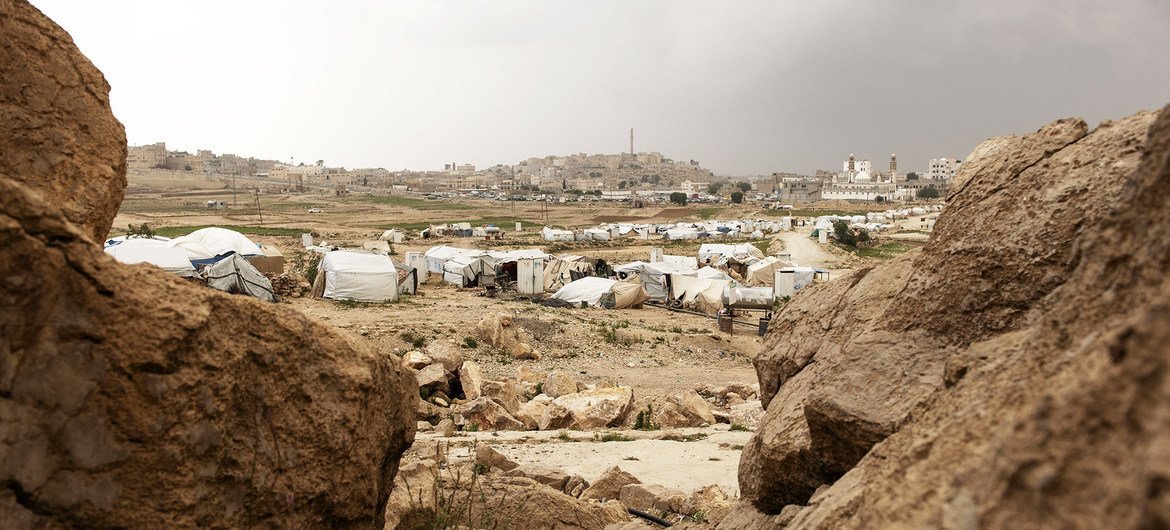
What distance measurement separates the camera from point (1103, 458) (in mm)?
1490

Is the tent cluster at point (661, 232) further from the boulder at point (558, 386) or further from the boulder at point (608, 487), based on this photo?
the boulder at point (608, 487)

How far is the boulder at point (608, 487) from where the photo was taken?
7473 mm

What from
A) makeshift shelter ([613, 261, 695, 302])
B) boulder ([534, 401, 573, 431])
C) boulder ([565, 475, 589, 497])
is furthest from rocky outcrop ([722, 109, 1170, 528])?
makeshift shelter ([613, 261, 695, 302])

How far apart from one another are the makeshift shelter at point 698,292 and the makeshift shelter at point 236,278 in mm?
13723

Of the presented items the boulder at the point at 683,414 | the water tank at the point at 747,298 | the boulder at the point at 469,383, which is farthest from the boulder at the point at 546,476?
the water tank at the point at 747,298

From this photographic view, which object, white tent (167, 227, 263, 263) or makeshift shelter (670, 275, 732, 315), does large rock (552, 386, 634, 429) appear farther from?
white tent (167, 227, 263, 263)

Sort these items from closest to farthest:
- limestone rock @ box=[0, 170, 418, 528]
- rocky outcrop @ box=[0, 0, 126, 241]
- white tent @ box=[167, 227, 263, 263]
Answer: limestone rock @ box=[0, 170, 418, 528], rocky outcrop @ box=[0, 0, 126, 241], white tent @ box=[167, 227, 263, 263]

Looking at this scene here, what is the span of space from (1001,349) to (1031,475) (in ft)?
4.50

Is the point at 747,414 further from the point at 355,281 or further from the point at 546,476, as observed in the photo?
the point at 355,281

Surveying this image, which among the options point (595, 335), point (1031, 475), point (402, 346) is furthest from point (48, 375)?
point (595, 335)

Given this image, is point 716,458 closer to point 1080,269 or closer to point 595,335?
point 1080,269

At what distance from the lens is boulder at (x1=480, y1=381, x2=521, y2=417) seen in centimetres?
1243

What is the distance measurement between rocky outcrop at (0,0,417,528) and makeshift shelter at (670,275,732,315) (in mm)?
24077

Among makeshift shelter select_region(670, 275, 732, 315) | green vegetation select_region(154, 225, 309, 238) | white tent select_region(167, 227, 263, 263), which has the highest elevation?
white tent select_region(167, 227, 263, 263)
